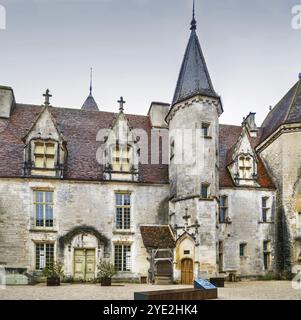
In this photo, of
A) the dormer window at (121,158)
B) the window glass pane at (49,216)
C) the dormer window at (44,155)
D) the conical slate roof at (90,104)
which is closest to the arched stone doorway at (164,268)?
the dormer window at (121,158)

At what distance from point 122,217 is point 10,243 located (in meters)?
6.42

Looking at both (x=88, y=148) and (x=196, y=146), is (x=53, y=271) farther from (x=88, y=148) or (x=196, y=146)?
(x=196, y=146)

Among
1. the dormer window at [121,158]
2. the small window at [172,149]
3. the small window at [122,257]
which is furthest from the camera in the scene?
the small window at [172,149]

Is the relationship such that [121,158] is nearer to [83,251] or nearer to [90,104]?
[83,251]

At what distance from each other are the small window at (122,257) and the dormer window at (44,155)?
618 cm

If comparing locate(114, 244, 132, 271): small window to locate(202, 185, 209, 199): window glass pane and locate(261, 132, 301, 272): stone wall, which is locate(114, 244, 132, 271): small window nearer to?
locate(202, 185, 209, 199): window glass pane

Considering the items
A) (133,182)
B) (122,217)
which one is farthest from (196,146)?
(122,217)

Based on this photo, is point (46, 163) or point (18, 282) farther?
point (46, 163)

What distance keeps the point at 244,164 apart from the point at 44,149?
12.9 meters

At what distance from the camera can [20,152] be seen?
2470 cm

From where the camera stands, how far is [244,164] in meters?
27.3

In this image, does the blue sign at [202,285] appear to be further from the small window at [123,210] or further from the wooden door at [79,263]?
the wooden door at [79,263]

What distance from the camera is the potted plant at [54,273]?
2095cm

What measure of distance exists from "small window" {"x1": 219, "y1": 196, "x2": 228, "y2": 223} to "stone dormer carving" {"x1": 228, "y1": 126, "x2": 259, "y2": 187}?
4.89 feet
